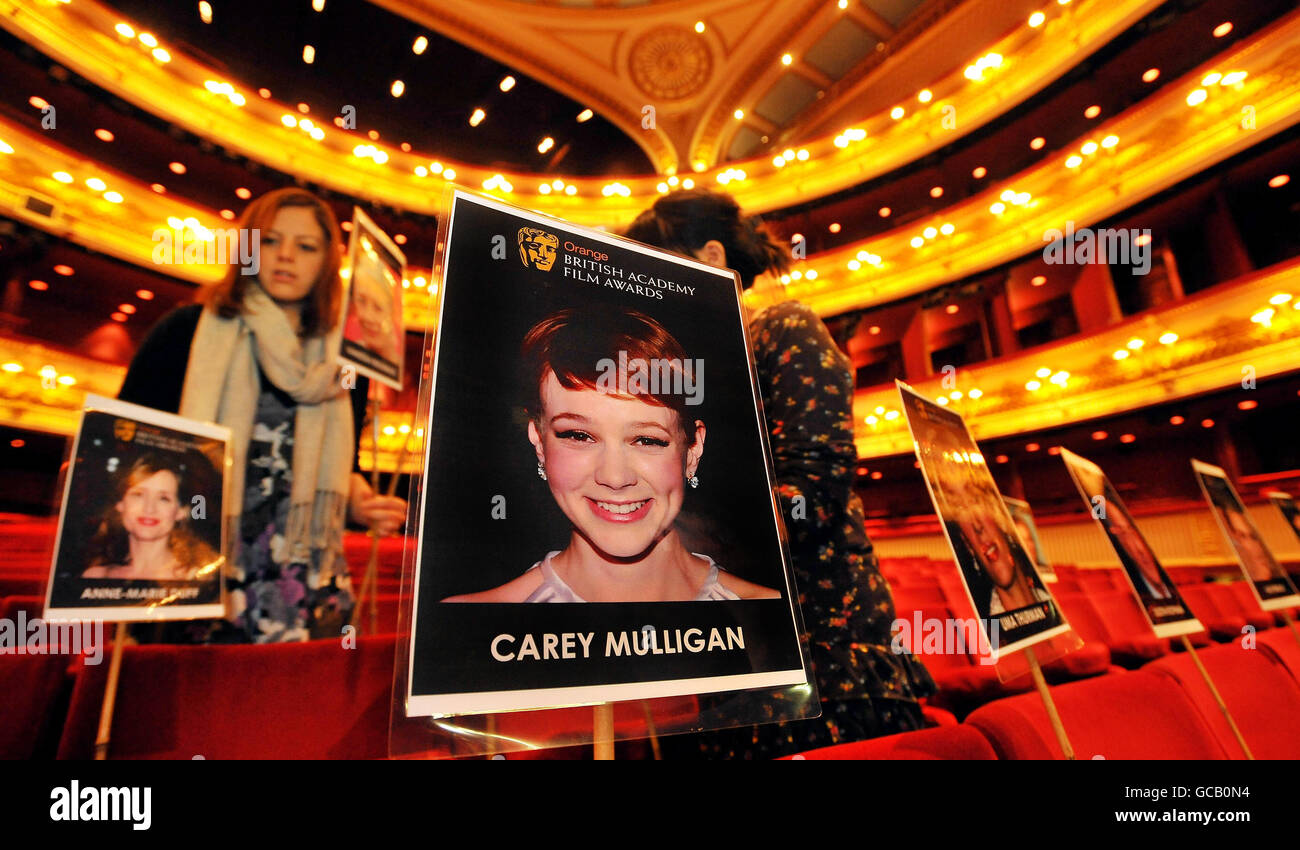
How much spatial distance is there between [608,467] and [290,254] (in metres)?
1.45

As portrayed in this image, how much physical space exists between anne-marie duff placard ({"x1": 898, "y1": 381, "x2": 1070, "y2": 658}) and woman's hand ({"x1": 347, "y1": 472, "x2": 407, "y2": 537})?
1.36 m

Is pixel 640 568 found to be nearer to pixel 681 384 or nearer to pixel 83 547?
pixel 681 384

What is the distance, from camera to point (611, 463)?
0.64 metres

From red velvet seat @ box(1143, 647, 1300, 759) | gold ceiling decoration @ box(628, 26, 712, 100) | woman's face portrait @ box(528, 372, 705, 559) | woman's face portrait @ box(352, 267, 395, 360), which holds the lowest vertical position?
red velvet seat @ box(1143, 647, 1300, 759)

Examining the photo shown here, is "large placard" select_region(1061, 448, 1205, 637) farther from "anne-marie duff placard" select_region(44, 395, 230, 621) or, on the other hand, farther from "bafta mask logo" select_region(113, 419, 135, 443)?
"bafta mask logo" select_region(113, 419, 135, 443)

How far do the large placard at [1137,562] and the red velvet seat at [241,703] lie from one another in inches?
68.7

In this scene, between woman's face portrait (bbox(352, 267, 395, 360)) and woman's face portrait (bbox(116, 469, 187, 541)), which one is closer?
woman's face portrait (bbox(116, 469, 187, 541))

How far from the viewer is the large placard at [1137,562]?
1.53 meters

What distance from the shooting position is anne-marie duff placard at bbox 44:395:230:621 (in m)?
1.14

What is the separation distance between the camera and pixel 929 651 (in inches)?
117

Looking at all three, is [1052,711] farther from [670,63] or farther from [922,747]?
[670,63]

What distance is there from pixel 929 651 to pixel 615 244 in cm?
296

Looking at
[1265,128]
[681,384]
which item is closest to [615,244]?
[681,384]

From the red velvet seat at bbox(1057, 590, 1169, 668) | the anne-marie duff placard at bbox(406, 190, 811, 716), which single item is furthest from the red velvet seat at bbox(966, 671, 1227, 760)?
the red velvet seat at bbox(1057, 590, 1169, 668)
